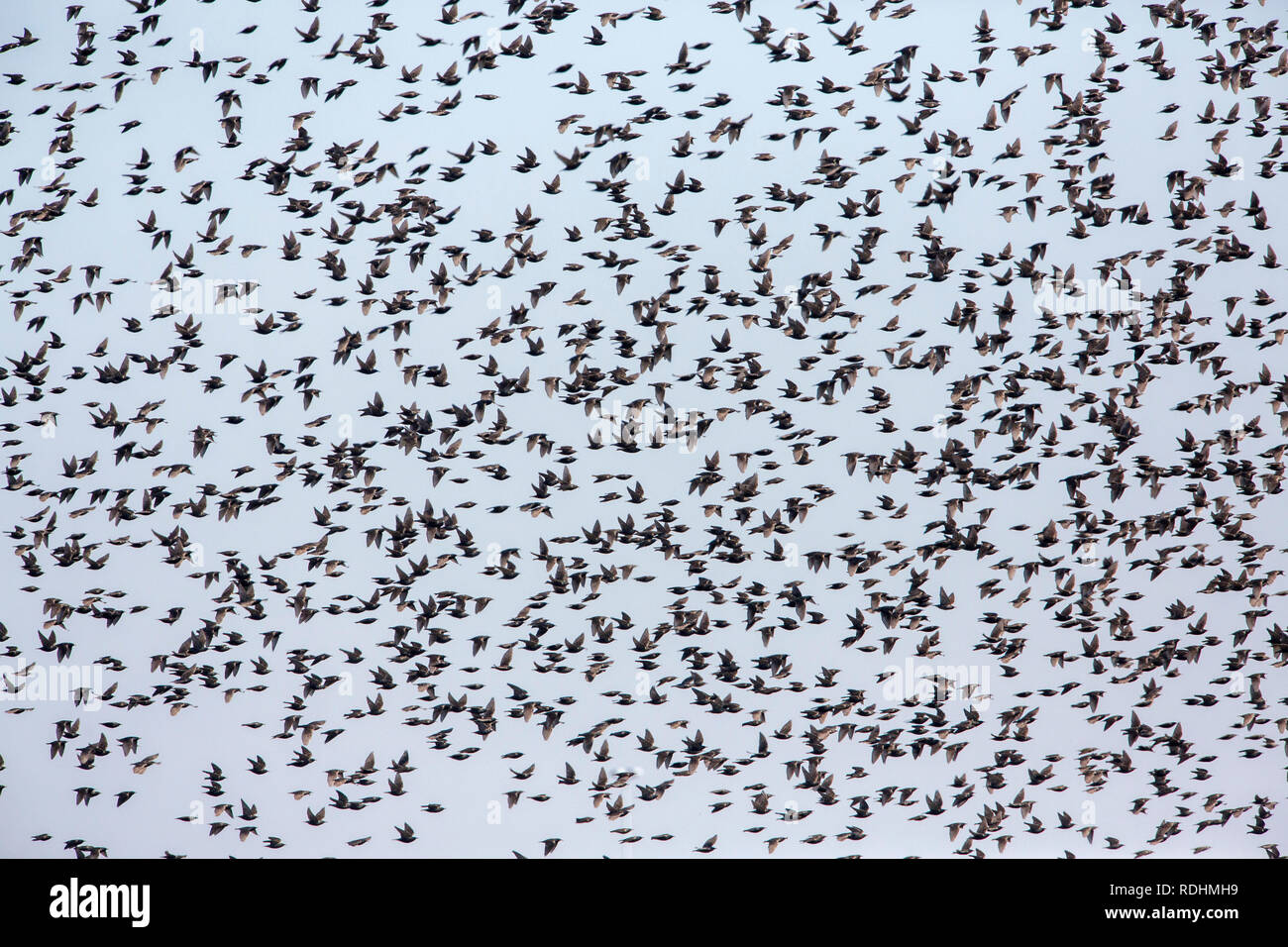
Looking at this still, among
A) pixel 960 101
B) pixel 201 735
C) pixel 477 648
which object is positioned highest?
pixel 960 101

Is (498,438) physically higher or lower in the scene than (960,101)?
lower
